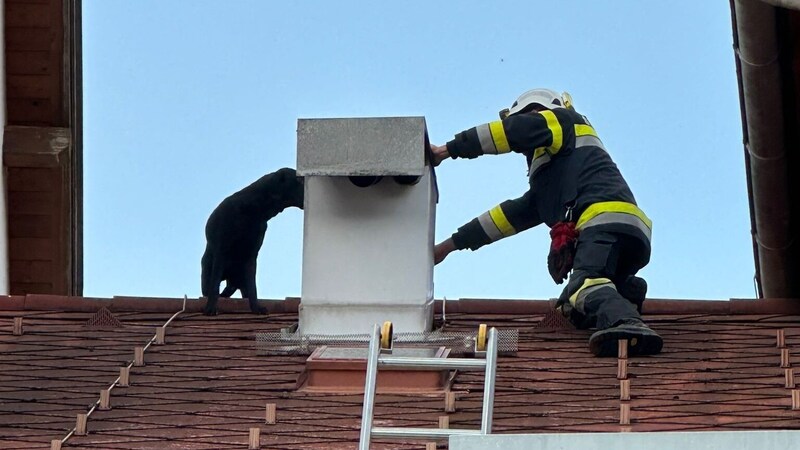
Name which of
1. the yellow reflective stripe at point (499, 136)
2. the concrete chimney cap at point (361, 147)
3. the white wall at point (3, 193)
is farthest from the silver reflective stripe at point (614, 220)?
the white wall at point (3, 193)

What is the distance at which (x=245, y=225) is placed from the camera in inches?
376

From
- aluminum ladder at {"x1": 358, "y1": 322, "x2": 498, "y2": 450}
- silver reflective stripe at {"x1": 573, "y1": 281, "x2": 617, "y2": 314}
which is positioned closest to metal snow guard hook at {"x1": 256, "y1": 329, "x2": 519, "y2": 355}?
silver reflective stripe at {"x1": 573, "y1": 281, "x2": 617, "y2": 314}

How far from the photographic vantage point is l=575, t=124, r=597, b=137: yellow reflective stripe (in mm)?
8547

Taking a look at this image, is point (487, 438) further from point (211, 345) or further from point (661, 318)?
point (661, 318)

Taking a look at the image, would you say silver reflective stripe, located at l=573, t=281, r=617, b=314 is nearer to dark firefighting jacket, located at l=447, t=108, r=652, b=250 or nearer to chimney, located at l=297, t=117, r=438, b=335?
dark firefighting jacket, located at l=447, t=108, r=652, b=250

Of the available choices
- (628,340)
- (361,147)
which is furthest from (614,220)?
(361,147)

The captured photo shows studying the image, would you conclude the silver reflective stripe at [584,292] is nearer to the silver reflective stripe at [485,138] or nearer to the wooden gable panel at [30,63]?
the silver reflective stripe at [485,138]

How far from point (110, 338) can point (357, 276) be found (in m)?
1.32

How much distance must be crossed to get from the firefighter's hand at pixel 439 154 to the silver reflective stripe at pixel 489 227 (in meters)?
0.96

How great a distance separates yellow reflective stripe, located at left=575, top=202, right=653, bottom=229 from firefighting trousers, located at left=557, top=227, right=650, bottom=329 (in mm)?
90

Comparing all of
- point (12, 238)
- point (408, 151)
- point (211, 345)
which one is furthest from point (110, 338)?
point (12, 238)

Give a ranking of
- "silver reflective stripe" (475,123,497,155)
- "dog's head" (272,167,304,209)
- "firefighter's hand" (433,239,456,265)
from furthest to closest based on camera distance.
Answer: "dog's head" (272,167,304,209) < "firefighter's hand" (433,239,456,265) < "silver reflective stripe" (475,123,497,155)

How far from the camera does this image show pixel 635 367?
736 centimetres

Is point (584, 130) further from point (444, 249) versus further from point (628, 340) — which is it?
point (628, 340)
